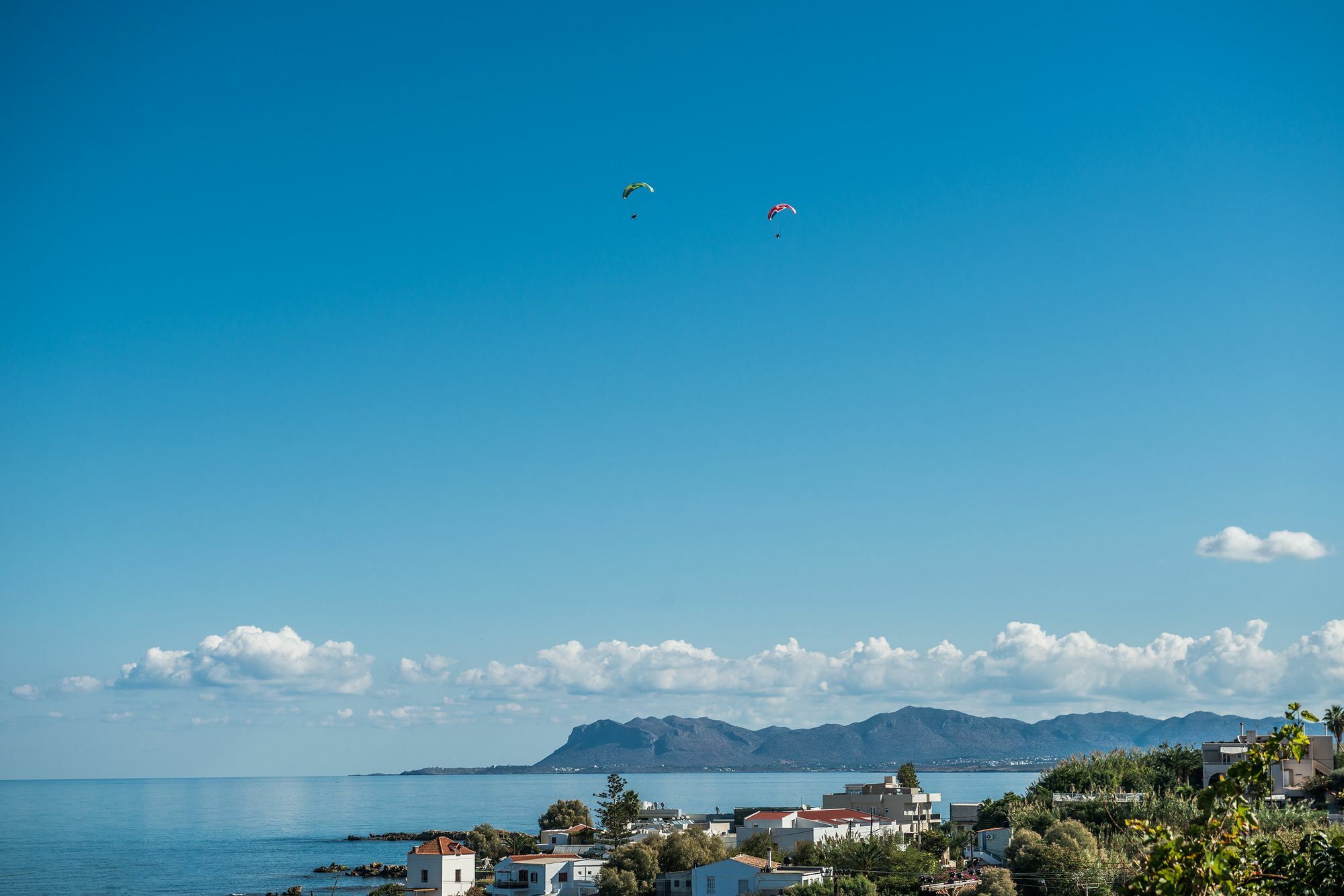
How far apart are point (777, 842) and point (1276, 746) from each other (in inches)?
2355

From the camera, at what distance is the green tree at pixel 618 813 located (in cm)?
7550

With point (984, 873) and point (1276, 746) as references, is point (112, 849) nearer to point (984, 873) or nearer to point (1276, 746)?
point (984, 873)

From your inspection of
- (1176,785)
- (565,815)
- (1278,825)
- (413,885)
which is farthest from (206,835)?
(1278,825)

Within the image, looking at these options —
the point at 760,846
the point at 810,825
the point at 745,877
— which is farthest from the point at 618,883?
the point at 810,825

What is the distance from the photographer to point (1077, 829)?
179ft

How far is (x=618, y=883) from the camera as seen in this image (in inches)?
2266

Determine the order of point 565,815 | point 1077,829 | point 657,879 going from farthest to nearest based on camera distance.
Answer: point 565,815, point 657,879, point 1077,829

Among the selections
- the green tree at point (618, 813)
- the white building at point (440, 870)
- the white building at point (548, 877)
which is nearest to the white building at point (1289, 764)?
the white building at point (548, 877)

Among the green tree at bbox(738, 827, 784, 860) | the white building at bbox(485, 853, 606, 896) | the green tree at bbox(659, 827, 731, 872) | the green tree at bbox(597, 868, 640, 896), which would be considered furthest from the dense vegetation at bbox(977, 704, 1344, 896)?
the white building at bbox(485, 853, 606, 896)

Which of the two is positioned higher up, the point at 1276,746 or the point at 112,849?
the point at 1276,746

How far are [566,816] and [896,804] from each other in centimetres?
2886

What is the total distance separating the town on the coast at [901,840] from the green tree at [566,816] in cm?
19

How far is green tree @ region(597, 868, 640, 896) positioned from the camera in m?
57.0

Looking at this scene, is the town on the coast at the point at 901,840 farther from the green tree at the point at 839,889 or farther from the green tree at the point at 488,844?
the green tree at the point at 488,844
